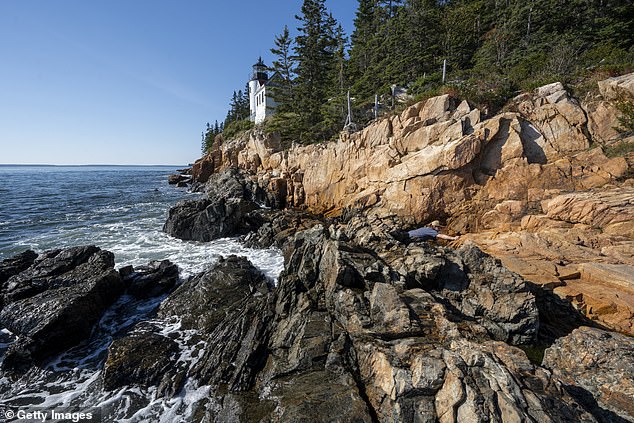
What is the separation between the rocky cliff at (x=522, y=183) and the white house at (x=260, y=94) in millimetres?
29757

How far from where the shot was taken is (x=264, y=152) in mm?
37438

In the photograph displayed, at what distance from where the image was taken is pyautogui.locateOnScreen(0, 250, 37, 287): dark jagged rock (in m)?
12.9

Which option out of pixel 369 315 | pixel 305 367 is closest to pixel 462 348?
pixel 369 315

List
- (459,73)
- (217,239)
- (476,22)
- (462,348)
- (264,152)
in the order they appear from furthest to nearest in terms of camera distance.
A: 1. (264,152)
2. (476,22)
3. (459,73)
4. (217,239)
5. (462,348)

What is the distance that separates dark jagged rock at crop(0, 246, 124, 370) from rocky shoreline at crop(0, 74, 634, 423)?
56 mm

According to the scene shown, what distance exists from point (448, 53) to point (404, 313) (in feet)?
115

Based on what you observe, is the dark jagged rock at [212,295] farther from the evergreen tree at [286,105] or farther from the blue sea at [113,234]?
the evergreen tree at [286,105]

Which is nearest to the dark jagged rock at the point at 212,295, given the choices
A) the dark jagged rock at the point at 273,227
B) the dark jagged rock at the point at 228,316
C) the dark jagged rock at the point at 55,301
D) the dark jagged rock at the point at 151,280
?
the dark jagged rock at the point at 228,316

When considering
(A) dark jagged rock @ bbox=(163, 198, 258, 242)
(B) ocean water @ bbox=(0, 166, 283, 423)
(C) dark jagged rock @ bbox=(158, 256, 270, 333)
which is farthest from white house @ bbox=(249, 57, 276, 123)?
(C) dark jagged rock @ bbox=(158, 256, 270, 333)

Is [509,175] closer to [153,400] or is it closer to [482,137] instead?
[482,137]

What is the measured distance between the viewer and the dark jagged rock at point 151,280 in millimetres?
12359

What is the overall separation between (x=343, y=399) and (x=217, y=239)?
651 inches

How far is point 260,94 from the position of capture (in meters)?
53.2

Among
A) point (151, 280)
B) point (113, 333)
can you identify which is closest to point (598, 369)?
point (113, 333)
